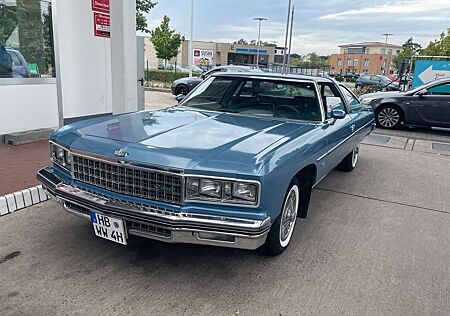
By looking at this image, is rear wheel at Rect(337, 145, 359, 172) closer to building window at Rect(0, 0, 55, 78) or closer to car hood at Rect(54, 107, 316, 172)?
car hood at Rect(54, 107, 316, 172)

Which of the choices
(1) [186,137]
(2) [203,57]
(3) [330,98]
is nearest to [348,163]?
(3) [330,98]

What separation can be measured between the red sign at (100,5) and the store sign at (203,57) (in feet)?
111

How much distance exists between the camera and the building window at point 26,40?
250 inches

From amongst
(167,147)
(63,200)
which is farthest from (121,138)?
(63,200)

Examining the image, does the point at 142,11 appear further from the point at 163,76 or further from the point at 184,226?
the point at 184,226

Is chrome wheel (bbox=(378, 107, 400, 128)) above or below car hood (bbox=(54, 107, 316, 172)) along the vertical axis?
below

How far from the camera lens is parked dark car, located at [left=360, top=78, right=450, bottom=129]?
983 cm

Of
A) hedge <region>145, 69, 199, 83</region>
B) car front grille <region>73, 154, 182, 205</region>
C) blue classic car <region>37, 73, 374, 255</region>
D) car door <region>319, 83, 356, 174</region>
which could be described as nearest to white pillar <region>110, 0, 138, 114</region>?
blue classic car <region>37, 73, 374, 255</region>

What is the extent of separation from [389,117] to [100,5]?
7952 mm

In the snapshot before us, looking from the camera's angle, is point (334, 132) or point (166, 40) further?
point (166, 40)

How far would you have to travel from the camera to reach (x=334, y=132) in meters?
4.24

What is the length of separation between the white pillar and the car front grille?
466 centimetres

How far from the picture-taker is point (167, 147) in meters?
2.81

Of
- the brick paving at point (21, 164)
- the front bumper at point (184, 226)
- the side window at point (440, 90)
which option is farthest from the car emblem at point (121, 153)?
the side window at point (440, 90)
